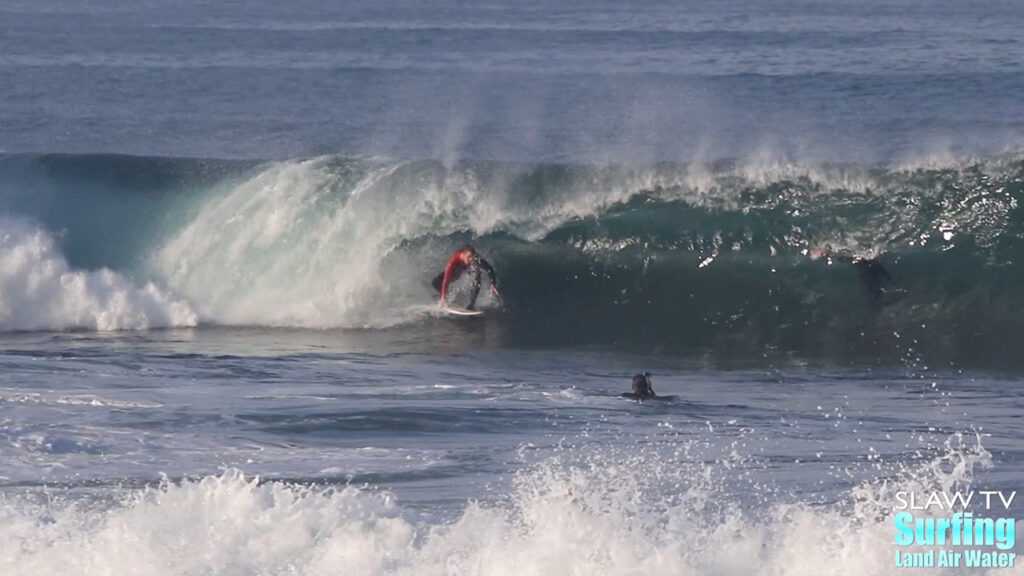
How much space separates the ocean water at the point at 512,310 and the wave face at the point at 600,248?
2.1 inches

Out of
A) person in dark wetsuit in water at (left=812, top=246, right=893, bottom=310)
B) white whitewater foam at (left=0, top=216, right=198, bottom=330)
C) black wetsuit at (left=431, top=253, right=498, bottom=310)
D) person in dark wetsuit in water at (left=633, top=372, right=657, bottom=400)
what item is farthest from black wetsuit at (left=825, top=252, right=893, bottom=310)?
white whitewater foam at (left=0, top=216, right=198, bottom=330)

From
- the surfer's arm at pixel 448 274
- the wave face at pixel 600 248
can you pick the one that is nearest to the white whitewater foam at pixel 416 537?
the wave face at pixel 600 248

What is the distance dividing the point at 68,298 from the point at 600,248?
671 centimetres

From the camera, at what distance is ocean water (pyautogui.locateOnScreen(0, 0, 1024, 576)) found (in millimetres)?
8938

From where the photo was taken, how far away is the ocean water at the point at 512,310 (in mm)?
8938

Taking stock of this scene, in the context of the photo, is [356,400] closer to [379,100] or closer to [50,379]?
[50,379]

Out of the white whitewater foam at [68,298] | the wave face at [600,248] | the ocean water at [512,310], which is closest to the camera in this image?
the ocean water at [512,310]

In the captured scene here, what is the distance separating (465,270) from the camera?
17.9 metres

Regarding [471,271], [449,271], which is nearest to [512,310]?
[471,271]

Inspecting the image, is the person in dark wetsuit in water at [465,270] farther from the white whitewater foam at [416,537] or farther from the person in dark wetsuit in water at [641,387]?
the white whitewater foam at [416,537]

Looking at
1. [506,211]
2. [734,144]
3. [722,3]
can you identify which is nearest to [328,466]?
[506,211]

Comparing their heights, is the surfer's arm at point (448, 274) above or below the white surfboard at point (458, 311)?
above

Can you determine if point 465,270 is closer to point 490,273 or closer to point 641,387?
point 490,273

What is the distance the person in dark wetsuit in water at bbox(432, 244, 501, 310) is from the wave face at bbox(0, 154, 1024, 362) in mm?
353
